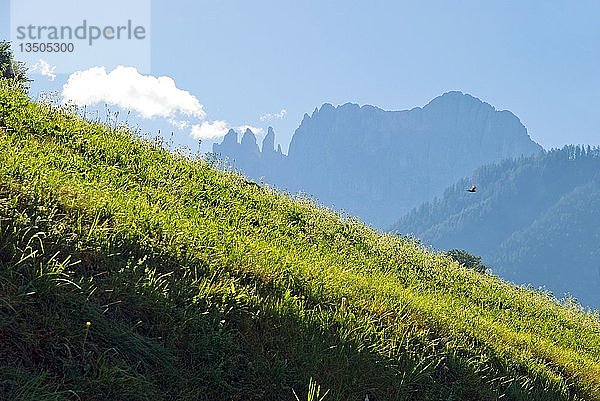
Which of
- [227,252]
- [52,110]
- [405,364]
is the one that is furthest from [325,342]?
[52,110]

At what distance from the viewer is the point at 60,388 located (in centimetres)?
345

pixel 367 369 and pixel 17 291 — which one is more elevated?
pixel 17 291

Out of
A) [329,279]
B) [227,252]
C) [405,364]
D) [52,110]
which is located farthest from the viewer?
[52,110]

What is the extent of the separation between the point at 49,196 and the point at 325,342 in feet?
9.56

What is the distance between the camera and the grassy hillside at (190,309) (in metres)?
3.84

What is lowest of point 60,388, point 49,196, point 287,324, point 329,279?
point 60,388

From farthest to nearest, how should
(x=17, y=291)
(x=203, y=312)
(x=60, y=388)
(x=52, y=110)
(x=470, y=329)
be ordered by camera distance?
(x=52, y=110) < (x=470, y=329) < (x=203, y=312) < (x=17, y=291) < (x=60, y=388)

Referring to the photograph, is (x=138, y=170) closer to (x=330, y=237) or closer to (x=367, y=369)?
(x=330, y=237)

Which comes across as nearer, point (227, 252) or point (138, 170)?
point (227, 252)

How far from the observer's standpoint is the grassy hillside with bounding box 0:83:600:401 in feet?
12.6

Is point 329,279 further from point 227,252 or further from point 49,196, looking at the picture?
point 49,196

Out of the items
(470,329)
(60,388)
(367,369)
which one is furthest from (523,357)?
(60,388)

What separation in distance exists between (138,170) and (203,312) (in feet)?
15.2

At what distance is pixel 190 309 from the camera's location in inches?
187
